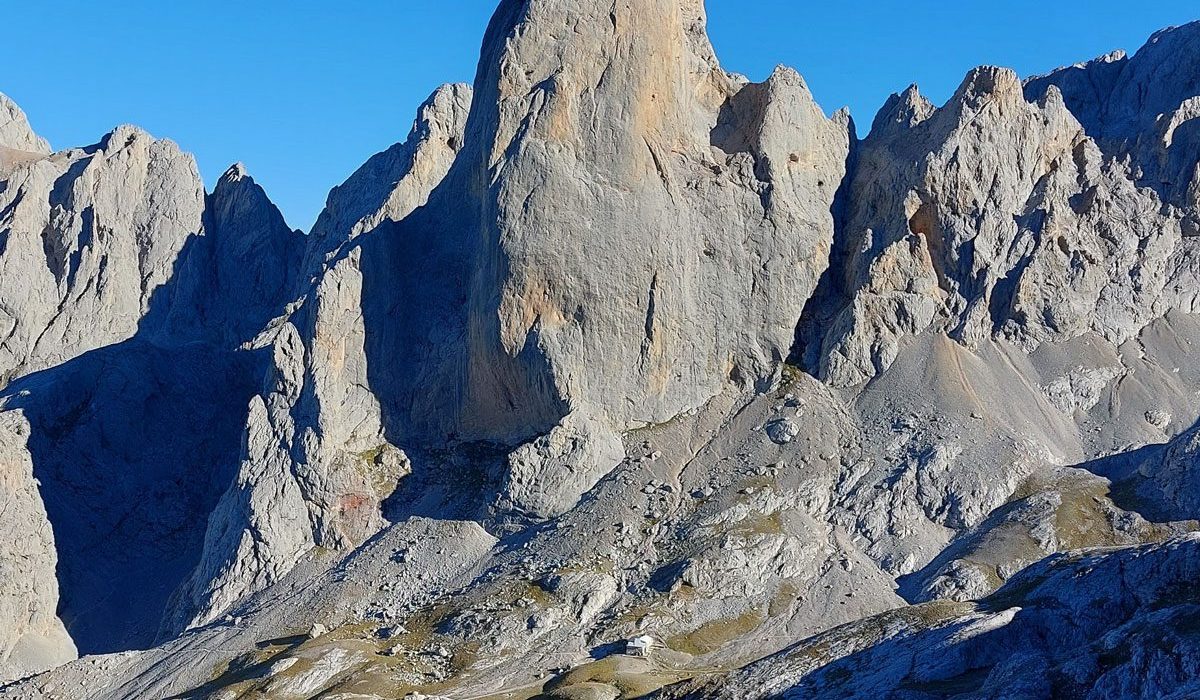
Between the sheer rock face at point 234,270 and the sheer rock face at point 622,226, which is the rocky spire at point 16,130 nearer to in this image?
the sheer rock face at point 234,270

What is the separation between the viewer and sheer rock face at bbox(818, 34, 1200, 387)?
330 feet

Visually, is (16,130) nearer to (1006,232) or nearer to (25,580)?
(25,580)

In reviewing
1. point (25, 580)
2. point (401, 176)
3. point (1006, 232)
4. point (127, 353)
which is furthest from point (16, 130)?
point (1006, 232)

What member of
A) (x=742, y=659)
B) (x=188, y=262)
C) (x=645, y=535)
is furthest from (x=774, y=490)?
(x=188, y=262)

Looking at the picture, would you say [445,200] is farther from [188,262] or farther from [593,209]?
[188,262]

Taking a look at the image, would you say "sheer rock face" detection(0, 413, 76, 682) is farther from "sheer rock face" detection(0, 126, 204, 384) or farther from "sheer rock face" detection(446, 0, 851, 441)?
"sheer rock face" detection(446, 0, 851, 441)

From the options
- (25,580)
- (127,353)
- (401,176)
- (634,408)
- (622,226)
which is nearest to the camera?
(25,580)

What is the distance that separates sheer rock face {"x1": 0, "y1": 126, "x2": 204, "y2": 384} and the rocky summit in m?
4.62

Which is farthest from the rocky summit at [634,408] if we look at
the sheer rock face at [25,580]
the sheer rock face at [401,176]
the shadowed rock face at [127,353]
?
the sheer rock face at [401,176]

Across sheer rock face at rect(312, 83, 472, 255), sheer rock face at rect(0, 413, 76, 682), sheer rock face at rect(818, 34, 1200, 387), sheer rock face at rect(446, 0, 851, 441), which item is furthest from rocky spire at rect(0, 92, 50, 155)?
sheer rock face at rect(818, 34, 1200, 387)

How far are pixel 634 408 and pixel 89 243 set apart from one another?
66.9 meters

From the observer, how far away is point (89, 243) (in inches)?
5162

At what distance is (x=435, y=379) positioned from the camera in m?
104

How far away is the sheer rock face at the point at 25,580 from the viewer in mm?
94688
